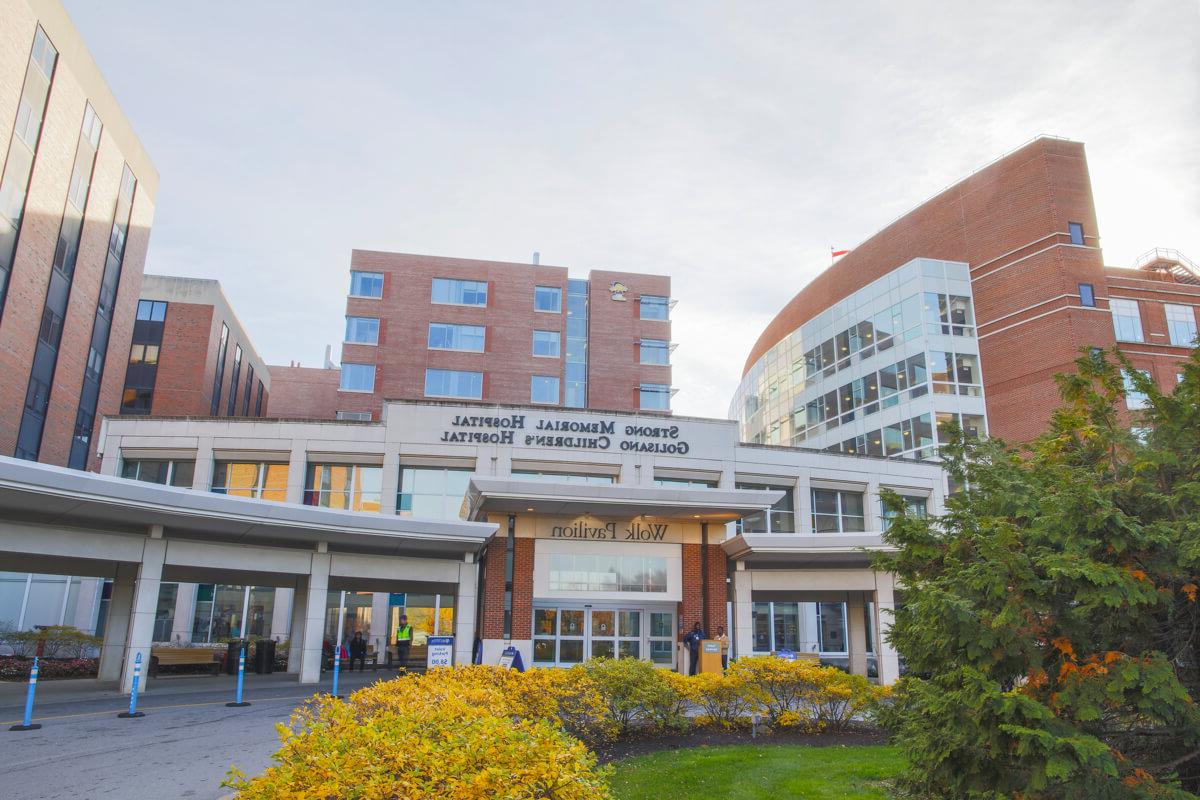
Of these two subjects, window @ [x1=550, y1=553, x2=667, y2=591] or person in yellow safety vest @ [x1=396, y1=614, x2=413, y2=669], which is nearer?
window @ [x1=550, y1=553, x2=667, y2=591]

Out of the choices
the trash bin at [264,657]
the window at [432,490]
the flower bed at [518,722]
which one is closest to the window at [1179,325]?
the window at [432,490]

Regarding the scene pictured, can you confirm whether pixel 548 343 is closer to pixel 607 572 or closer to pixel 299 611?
pixel 299 611

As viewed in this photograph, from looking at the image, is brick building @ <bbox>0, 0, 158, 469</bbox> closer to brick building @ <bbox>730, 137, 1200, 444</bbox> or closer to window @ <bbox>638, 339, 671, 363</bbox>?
window @ <bbox>638, 339, 671, 363</bbox>

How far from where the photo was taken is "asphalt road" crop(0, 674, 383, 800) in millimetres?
9797

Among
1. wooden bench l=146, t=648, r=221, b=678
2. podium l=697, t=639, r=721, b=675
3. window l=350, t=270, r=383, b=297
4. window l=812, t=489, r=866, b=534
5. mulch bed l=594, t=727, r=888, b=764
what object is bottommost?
mulch bed l=594, t=727, r=888, b=764

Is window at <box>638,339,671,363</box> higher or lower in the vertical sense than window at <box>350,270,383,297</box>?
lower

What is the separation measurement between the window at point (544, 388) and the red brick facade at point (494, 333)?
0.93 feet

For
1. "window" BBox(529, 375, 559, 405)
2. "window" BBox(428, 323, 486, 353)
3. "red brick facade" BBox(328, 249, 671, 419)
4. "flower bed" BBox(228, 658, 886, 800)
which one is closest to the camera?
"flower bed" BBox(228, 658, 886, 800)

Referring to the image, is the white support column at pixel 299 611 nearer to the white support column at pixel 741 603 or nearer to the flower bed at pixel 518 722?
the white support column at pixel 741 603

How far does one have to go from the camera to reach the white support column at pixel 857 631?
1095 inches

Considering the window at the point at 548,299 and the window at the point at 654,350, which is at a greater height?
the window at the point at 548,299

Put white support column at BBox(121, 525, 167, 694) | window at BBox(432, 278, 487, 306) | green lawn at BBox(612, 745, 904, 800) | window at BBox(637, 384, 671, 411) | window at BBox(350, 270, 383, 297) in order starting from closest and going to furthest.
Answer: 1. green lawn at BBox(612, 745, 904, 800)
2. white support column at BBox(121, 525, 167, 694)
3. window at BBox(350, 270, 383, 297)
4. window at BBox(432, 278, 487, 306)
5. window at BBox(637, 384, 671, 411)

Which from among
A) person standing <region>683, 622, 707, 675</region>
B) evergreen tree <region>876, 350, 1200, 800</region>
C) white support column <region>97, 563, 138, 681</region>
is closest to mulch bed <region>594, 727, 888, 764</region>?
evergreen tree <region>876, 350, 1200, 800</region>

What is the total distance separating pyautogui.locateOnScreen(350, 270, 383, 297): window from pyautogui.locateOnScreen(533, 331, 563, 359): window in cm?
994
